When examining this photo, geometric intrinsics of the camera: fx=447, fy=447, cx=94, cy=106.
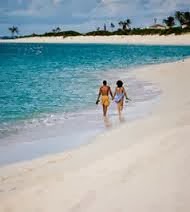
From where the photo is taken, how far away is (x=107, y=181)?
678 cm

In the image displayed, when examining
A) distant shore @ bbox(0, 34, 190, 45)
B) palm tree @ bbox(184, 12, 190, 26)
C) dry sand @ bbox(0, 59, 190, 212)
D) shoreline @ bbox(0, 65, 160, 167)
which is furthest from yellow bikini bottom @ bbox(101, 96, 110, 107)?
palm tree @ bbox(184, 12, 190, 26)

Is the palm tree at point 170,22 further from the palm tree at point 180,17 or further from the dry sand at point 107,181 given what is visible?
the dry sand at point 107,181

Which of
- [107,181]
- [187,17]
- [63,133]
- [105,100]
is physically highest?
[187,17]

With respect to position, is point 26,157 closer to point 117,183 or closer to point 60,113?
point 117,183

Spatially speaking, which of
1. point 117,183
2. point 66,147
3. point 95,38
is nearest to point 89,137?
point 66,147

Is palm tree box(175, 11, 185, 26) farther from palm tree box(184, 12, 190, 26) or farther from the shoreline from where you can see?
the shoreline

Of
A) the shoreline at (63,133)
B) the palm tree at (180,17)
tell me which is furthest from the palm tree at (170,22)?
the shoreline at (63,133)

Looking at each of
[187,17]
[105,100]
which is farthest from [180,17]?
[105,100]

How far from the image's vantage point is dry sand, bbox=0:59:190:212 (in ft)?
19.6

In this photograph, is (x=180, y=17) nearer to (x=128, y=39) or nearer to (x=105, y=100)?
(x=128, y=39)

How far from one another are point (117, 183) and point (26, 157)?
4.10 meters

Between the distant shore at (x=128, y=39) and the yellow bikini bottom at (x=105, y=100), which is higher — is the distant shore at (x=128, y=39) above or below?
below

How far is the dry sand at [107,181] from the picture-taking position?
597cm

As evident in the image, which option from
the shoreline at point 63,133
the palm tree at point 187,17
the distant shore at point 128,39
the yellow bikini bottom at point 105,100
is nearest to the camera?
the shoreline at point 63,133
